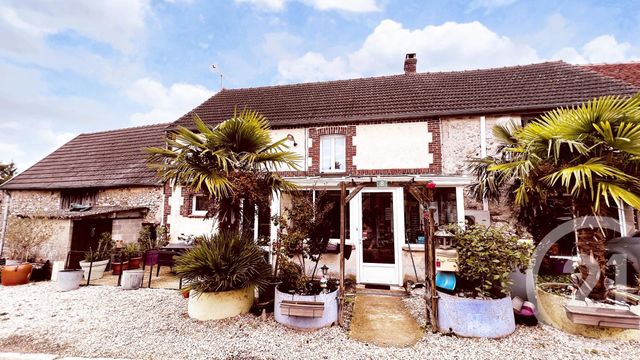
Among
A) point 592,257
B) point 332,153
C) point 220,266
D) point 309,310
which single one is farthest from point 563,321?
point 332,153

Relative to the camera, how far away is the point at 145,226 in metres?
10.5

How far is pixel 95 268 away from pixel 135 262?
1.19 m

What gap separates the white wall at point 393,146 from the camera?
8.45 metres

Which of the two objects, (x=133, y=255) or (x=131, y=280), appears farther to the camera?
(x=133, y=255)

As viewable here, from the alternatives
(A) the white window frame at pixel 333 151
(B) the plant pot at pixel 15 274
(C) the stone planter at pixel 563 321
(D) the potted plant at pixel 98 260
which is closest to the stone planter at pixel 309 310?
(C) the stone planter at pixel 563 321

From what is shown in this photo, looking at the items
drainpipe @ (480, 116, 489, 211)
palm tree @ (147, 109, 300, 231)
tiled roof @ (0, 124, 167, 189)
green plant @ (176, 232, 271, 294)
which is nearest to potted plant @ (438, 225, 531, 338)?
green plant @ (176, 232, 271, 294)

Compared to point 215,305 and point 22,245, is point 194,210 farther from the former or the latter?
point 215,305

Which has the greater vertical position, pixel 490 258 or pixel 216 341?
pixel 490 258

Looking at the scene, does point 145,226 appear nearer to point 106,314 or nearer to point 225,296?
point 106,314

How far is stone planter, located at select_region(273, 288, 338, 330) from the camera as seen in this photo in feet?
14.3

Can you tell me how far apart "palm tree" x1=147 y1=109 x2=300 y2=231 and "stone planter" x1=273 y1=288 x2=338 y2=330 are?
192cm

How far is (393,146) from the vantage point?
8.66 metres

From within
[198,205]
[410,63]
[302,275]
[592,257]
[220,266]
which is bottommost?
[302,275]

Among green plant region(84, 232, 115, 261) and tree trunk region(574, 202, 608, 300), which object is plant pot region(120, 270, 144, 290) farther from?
tree trunk region(574, 202, 608, 300)
